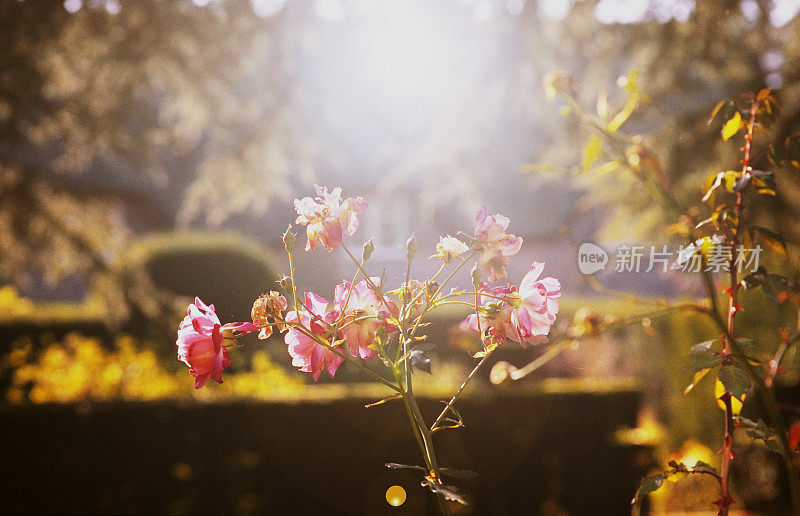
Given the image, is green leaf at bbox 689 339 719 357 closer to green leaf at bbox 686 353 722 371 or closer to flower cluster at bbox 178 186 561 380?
green leaf at bbox 686 353 722 371

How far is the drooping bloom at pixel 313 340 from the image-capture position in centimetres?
76

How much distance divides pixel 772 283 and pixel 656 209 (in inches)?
117

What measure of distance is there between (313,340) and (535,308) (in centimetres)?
29

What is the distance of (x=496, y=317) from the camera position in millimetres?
735

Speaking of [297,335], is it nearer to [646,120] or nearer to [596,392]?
[596,392]

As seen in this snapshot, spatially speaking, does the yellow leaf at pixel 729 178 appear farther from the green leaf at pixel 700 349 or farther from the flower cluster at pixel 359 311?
the flower cluster at pixel 359 311

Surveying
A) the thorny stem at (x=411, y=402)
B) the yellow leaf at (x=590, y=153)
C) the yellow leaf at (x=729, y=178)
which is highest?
the yellow leaf at (x=590, y=153)

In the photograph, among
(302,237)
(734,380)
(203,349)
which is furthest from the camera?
(302,237)

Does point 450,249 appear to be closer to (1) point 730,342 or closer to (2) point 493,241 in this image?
(2) point 493,241

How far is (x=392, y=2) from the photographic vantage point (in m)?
3.83

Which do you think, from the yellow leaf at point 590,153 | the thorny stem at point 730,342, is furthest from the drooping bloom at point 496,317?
the yellow leaf at point 590,153

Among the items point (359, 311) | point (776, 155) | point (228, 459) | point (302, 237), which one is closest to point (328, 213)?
point (359, 311)

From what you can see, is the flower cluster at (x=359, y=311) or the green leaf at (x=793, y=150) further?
the green leaf at (x=793, y=150)

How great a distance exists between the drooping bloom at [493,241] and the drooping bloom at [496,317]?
0.04m
